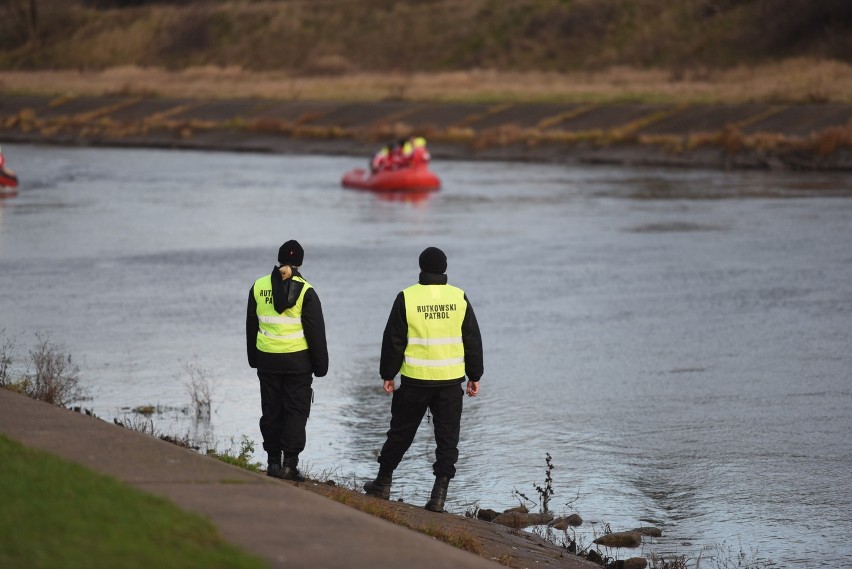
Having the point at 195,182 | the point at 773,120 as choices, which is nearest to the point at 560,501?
the point at 195,182

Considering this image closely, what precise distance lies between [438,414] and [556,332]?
7013 millimetres

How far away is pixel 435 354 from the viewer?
9258 millimetres

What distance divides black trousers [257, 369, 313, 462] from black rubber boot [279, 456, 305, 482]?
0.03 m

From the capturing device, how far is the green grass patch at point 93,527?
6035mm

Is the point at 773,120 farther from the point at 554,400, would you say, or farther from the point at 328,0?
the point at 328,0

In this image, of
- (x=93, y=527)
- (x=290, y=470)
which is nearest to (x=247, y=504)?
(x=93, y=527)

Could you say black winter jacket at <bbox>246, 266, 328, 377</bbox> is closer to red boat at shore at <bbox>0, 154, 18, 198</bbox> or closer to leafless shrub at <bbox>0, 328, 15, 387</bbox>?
leafless shrub at <bbox>0, 328, 15, 387</bbox>

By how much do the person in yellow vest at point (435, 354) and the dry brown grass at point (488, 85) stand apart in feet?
128

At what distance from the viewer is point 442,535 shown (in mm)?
8273

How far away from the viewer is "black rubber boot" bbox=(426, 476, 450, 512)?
9.37 meters

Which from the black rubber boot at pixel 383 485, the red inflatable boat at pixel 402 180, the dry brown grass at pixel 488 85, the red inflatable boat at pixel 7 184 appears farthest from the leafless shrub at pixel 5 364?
the dry brown grass at pixel 488 85

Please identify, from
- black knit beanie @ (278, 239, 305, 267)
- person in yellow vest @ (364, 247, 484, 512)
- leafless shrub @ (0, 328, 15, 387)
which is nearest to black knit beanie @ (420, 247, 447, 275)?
person in yellow vest @ (364, 247, 484, 512)

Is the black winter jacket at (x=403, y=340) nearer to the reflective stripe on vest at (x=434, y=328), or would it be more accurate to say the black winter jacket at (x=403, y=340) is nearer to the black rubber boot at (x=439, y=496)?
the reflective stripe on vest at (x=434, y=328)

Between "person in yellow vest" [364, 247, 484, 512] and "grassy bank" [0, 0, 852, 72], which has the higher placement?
"grassy bank" [0, 0, 852, 72]
